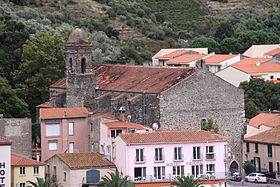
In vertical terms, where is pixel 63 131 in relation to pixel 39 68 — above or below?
below

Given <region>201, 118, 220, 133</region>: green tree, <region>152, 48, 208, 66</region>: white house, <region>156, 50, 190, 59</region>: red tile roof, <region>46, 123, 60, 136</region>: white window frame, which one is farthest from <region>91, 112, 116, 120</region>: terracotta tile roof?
<region>156, 50, 190, 59</region>: red tile roof

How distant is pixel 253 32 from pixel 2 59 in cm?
6371

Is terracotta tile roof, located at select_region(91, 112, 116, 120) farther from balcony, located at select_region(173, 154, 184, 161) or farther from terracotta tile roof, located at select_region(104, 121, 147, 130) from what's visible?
balcony, located at select_region(173, 154, 184, 161)

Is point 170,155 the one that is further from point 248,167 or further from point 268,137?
point 268,137

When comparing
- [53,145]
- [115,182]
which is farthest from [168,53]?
[115,182]

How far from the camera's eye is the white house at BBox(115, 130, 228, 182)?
2896 inches

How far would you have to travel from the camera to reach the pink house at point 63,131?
3282 inches

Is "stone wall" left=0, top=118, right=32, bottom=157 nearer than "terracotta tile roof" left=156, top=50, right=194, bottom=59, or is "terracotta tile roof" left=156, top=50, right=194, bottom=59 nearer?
"stone wall" left=0, top=118, right=32, bottom=157

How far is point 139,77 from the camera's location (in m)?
89.2

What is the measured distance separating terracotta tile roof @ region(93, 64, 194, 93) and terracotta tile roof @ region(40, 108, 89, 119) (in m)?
4.29

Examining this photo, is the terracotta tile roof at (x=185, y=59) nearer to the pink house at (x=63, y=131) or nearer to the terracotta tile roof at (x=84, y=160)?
the pink house at (x=63, y=131)

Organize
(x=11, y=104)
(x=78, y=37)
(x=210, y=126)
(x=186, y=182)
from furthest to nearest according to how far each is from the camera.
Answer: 1. (x=11, y=104)
2. (x=78, y=37)
3. (x=210, y=126)
4. (x=186, y=182)

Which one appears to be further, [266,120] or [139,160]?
[266,120]

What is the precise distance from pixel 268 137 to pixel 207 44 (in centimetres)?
7608
